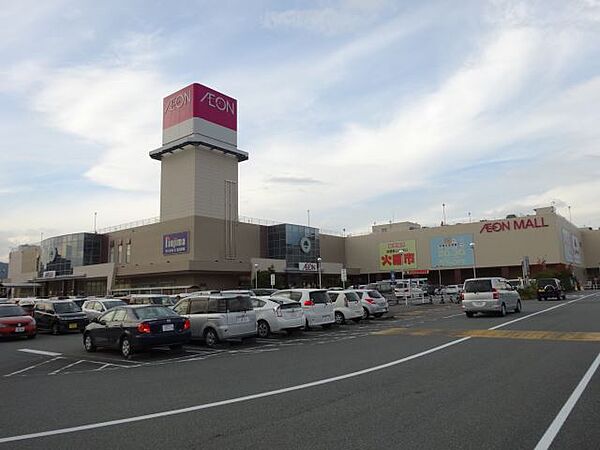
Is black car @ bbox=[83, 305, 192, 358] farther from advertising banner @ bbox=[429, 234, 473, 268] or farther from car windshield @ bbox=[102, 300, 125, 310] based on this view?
advertising banner @ bbox=[429, 234, 473, 268]

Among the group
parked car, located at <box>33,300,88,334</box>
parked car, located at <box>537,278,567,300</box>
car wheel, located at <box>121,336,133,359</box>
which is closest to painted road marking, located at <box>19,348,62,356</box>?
car wheel, located at <box>121,336,133,359</box>

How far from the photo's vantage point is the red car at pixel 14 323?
19875 mm

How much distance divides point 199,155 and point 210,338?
57670 mm

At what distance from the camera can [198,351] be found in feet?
49.6

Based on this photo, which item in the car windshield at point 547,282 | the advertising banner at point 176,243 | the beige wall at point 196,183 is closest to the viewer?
the car windshield at point 547,282

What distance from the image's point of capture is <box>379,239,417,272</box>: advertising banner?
3563 inches

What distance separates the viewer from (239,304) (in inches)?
647

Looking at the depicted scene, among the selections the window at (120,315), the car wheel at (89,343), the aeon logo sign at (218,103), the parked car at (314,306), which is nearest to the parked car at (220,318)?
the window at (120,315)

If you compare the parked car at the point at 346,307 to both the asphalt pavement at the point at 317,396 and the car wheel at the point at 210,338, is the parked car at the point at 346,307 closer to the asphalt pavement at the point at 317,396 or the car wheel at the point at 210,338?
the car wheel at the point at 210,338

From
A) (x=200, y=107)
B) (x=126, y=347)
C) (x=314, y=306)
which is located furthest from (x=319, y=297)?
(x=200, y=107)

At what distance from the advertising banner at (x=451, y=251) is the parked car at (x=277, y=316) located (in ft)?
231

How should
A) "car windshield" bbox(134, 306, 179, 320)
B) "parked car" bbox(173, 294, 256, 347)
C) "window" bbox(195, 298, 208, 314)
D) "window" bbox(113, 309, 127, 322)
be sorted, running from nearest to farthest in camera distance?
"car windshield" bbox(134, 306, 179, 320) → "window" bbox(113, 309, 127, 322) → "parked car" bbox(173, 294, 256, 347) → "window" bbox(195, 298, 208, 314)

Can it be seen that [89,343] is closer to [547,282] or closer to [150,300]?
[150,300]

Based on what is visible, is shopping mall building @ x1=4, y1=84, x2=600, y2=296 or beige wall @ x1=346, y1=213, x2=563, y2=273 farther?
beige wall @ x1=346, y1=213, x2=563, y2=273
